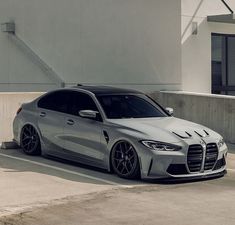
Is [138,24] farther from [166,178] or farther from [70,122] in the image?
[166,178]

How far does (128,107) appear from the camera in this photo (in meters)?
10.7

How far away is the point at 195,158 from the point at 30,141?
3.55 m

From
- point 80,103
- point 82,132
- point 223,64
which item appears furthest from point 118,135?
point 223,64

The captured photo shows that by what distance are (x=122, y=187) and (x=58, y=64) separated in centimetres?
956

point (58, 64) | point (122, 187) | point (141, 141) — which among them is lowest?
point (122, 187)

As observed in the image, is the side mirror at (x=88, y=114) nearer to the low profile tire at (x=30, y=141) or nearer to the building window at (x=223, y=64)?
the low profile tire at (x=30, y=141)

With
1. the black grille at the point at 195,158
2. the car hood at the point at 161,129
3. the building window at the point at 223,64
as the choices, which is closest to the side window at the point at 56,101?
the car hood at the point at 161,129

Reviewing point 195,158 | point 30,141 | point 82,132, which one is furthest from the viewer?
point 30,141

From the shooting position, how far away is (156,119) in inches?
410

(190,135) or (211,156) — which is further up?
(190,135)

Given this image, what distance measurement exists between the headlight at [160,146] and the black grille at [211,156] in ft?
2.06

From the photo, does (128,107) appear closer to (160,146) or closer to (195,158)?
(160,146)

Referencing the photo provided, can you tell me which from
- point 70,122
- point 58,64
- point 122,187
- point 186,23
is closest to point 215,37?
point 186,23

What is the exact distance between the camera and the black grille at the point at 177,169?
9.20 metres
